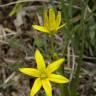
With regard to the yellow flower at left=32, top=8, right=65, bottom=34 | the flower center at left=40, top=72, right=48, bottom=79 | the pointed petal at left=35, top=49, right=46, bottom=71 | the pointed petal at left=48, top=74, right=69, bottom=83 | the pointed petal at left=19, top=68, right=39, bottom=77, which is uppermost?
the yellow flower at left=32, top=8, right=65, bottom=34

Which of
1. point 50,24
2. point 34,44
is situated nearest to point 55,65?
point 50,24

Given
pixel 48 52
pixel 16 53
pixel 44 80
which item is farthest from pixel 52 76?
pixel 16 53

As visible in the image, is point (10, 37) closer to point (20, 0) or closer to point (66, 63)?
point (20, 0)

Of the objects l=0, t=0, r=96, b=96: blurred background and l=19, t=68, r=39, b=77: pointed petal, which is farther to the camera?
l=0, t=0, r=96, b=96: blurred background

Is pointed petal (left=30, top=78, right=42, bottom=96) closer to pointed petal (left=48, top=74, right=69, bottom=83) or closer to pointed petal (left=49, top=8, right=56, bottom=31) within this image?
pointed petal (left=48, top=74, right=69, bottom=83)

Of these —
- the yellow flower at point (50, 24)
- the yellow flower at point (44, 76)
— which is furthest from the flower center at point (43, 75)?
the yellow flower at point (50, 24)

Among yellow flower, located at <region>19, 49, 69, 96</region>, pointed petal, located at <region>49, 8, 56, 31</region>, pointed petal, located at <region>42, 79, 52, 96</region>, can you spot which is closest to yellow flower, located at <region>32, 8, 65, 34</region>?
pointed petal, located at <region>49, 8, 56, 31</region>

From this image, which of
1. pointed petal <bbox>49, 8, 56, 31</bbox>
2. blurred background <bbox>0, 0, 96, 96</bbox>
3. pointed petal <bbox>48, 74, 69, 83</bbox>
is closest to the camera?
pointed petal <bbox>48, 74, 69, 83</bbox>

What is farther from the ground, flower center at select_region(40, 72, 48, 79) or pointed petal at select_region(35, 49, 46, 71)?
pointed petal at select_region(35, 49, 46, 71)

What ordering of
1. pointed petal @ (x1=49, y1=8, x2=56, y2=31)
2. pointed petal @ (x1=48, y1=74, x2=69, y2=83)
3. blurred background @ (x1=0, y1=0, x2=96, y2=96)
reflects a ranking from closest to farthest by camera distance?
pointed petal @ (x1=48, y1=74, x2=69, y2=83), pointed petal @ (x1=49, y1=8, x2=56, y2=31), blurred background @ (x1=0, y1=0, x2=96, y2=96)

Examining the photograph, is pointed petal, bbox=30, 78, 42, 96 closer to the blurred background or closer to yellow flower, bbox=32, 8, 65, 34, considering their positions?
yellow flower, bbox=32, 8, 65, 34

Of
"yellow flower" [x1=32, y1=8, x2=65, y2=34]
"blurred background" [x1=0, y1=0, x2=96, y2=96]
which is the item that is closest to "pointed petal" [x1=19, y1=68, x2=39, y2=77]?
"yellow flower" [x1=32, y1=8, x2=65, y2=34]
